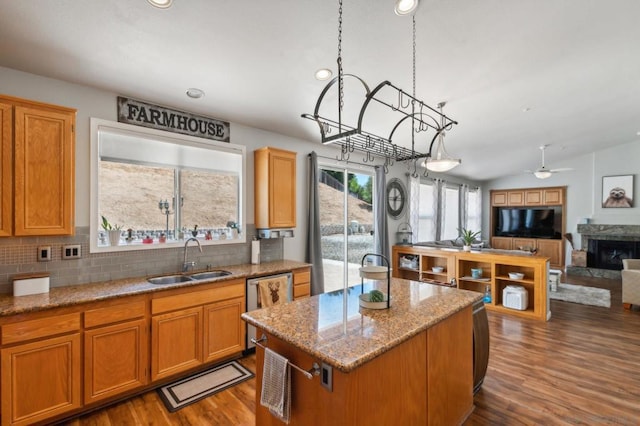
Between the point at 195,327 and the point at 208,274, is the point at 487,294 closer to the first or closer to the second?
the point at 208,274

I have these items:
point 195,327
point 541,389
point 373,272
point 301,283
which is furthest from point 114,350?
point 541,389

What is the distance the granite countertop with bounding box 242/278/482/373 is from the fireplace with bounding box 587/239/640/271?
7560 mm

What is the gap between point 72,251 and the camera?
2.62 meters

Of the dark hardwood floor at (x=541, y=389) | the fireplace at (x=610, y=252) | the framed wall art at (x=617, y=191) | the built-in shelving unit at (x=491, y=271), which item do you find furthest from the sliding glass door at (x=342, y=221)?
the framed wall art at (x=617, y=191)

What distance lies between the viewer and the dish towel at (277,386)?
156cm

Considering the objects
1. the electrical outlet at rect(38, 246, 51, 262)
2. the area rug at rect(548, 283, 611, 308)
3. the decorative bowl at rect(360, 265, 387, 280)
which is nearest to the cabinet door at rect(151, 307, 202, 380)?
the electrical outlet at rect(38, 246, 51, 262)

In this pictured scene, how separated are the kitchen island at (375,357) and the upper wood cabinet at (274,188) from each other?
174 cm

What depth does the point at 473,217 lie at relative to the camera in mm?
9242

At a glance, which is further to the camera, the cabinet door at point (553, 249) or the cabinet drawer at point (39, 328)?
the cabinet door at point (553, 249)

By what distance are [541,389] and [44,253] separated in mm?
4423

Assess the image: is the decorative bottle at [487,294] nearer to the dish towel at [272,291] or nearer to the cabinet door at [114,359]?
the dish towel at [272,291]

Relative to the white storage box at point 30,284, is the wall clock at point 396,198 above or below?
above

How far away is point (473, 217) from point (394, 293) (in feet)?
26.2

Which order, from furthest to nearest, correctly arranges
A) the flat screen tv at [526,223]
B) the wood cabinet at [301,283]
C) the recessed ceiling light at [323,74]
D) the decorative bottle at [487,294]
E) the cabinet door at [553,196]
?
1. the flat screen tv at [526,223]
2. the cabinet door at [553,196]
3. the decorative bottle at [487,294]
4. the wood cabinet at [301,283]
5. the recessed ceiling light at [323,74]
